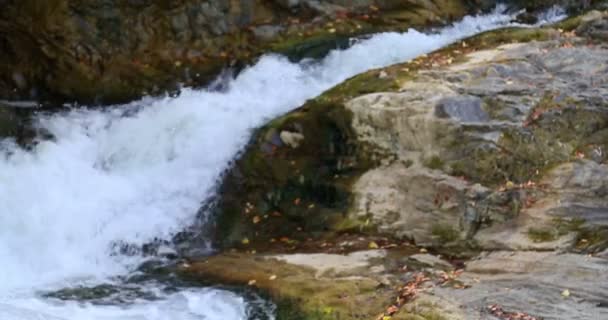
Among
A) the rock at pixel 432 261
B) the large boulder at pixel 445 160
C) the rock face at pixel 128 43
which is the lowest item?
the rock at pixel 432 261

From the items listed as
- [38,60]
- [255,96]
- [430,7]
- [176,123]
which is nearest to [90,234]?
[176,123]

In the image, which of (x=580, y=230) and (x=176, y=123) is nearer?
(x=580, y=230)

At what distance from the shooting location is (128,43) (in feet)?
44.8

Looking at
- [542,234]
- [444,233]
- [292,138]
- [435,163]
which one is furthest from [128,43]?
[542,234]

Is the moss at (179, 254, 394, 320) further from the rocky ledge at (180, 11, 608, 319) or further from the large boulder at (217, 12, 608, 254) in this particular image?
the large boulder at (217, 12, 608, 254)

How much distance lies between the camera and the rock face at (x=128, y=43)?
43.9ft

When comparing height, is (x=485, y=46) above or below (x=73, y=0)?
below

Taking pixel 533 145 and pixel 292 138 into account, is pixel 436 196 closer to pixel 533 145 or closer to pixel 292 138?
pixel 533 145

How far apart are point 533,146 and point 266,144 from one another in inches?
141

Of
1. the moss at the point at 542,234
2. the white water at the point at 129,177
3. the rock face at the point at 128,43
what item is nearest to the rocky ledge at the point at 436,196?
the moss at the point at 542,234

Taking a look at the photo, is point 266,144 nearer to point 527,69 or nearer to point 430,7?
point 527,69

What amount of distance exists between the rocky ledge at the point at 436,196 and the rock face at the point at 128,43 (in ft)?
11.2

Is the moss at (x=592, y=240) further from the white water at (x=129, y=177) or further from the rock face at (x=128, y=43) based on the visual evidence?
the rock face at (x=128, y=43)

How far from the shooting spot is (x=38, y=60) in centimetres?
1366
